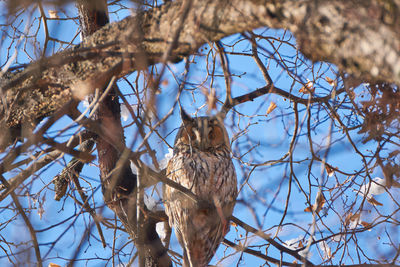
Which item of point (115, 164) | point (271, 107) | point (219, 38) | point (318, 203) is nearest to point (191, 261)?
point (115, 164)

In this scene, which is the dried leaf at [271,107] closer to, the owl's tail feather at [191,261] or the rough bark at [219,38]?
the rough bark at [219,38]

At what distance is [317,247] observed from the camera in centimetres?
270

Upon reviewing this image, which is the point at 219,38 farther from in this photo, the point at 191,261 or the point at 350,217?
the point at 191,261

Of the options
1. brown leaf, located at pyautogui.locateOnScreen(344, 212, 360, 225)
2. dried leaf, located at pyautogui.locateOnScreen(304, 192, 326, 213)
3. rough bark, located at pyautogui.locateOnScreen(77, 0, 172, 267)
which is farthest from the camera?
rough bark, located at pyautogui.locateOnScreen(77, 0, 172, 267)

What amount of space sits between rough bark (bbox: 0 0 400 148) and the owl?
3.08 feet

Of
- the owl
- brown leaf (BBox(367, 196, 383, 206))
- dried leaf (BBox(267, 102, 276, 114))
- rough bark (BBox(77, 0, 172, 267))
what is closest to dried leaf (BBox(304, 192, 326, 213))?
brown leaf (BBox(367, 196, 383, 206))

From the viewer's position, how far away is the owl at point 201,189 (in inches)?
110

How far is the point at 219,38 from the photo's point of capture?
1626 mm

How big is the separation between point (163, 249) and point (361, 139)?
1.61 m

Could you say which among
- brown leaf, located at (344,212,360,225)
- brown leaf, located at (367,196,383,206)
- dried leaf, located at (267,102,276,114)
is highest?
dried leaf, located at (267,102,276,114)

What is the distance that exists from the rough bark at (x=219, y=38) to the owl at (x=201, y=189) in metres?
0.94

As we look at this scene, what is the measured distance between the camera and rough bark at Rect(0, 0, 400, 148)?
4.06 feet

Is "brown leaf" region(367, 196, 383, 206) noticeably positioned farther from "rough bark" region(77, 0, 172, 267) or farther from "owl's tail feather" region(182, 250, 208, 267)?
"rough bark" region(77, 0, 172, 267)

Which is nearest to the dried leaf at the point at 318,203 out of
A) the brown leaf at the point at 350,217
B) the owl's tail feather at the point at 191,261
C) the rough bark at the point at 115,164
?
the brown leaf at the point at 350,217
